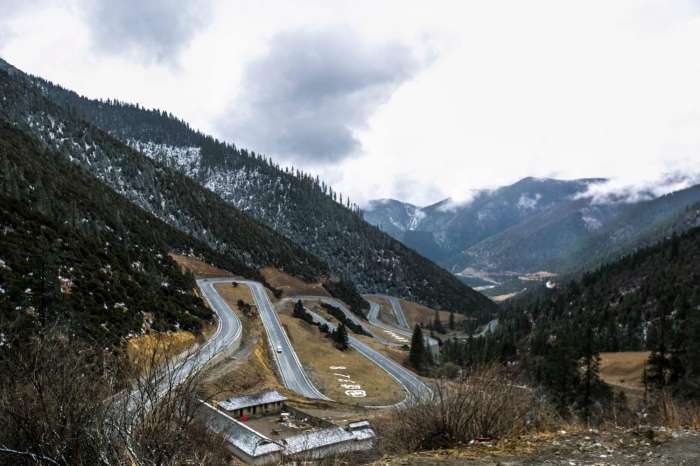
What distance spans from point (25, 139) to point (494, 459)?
15295 cm

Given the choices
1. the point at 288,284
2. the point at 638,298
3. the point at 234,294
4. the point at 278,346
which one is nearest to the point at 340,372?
the point at 278,346

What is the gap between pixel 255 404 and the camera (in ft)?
160

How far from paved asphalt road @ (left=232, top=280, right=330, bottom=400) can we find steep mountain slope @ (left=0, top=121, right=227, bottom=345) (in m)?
14.3

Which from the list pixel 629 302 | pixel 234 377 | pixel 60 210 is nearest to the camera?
pixel 234 377

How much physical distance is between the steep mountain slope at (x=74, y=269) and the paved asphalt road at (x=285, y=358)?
1433 centimetres

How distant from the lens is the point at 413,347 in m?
96.7

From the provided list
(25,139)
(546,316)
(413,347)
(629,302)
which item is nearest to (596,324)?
(629,302)

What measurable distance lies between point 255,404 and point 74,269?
28.3 m

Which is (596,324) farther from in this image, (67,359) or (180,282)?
(67,359)

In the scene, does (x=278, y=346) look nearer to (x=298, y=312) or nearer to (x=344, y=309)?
(x=298, y=312)

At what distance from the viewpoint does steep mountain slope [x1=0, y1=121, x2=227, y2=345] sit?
1554 inches

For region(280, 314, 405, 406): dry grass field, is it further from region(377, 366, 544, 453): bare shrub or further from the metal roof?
region(377, 366, 544, 453): bare shrub

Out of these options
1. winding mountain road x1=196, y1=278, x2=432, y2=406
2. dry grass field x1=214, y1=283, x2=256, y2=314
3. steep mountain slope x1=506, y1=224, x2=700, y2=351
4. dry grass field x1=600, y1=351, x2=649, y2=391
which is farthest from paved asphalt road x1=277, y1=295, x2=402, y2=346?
dry grass field x1=600, y1=351, x2=649, y2=391

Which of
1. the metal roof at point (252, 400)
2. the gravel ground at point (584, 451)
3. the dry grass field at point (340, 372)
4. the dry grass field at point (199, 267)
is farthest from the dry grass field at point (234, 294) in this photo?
the gravel ground at point (584, 451)
